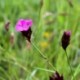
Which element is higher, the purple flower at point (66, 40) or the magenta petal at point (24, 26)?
the magenta petal at point (24, 26)

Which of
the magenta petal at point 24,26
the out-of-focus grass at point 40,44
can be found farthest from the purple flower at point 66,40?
the out-of-focus grass at point 40,44

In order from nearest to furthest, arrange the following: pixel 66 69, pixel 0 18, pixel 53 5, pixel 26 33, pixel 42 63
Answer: pixel 26 33
pixel 66 69
pixel 42 63
pixel 0 18
pixel 53 5

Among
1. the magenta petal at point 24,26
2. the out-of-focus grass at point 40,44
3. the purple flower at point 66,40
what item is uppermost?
the magenta petal at point 24,26

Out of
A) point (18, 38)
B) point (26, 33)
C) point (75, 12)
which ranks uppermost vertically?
point (26, 33)

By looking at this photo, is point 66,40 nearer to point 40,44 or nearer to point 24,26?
point 24,26

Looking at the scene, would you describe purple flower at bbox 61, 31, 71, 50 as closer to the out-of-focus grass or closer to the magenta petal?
the magenta petal

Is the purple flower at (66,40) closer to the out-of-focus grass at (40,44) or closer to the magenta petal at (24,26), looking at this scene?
the magenta petal at (24,26)

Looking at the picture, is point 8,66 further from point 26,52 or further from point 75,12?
point 75,12

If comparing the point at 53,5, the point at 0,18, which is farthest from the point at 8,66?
the point at 53,5
